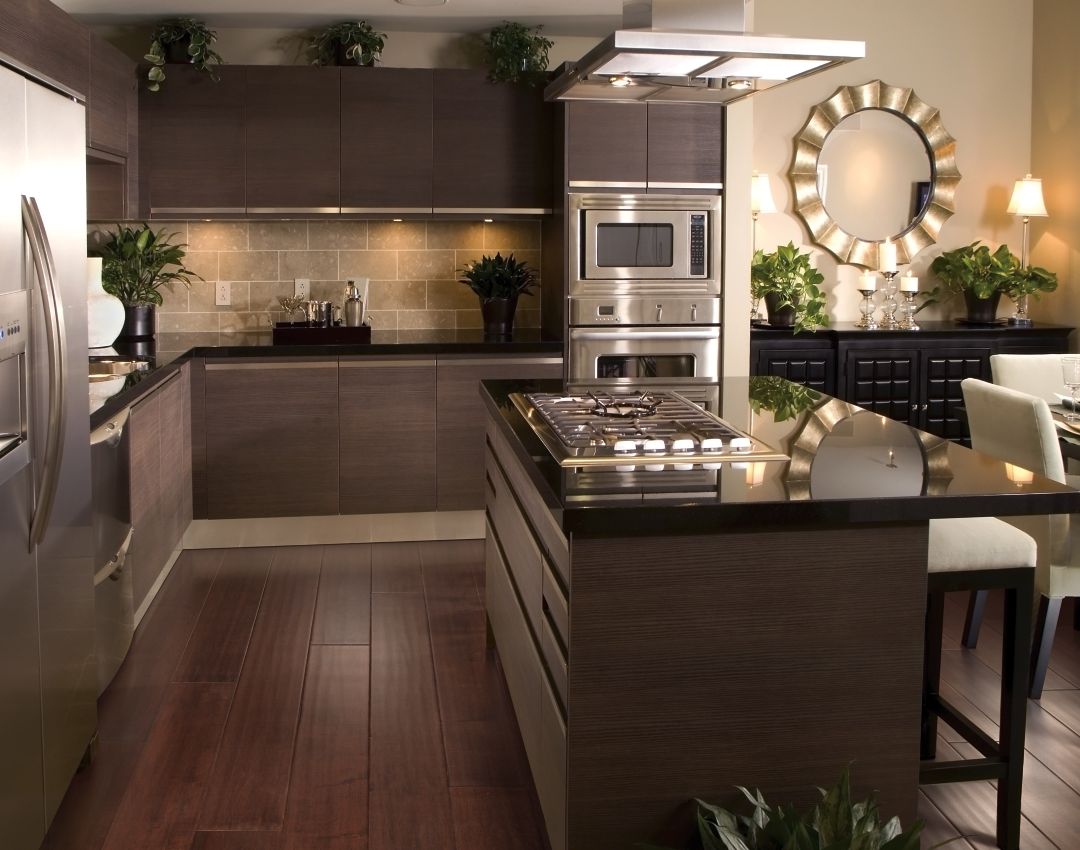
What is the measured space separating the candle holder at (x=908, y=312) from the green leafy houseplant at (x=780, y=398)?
100 inches

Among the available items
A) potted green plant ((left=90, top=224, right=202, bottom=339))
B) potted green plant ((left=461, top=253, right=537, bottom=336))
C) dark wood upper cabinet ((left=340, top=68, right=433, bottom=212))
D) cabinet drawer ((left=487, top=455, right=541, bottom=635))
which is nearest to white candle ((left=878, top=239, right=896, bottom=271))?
potted green plant ((left=461, top=253, right=537, bottom=336))

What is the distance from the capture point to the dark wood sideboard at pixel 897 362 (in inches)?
239

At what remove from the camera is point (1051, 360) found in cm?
453

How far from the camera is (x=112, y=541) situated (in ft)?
11.9

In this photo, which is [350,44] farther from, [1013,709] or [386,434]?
[1013,709]

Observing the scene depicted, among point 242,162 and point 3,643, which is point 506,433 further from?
point 242,162

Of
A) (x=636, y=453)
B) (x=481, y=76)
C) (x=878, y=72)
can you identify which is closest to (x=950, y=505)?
(x=636, y=453)

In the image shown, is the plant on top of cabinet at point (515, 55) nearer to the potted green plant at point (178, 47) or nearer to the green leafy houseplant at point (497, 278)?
the green leafy houseplant at point (497, 278)

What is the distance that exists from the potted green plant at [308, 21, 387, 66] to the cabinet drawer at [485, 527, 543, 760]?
2.55 metres

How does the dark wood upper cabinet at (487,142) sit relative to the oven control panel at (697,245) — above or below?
above

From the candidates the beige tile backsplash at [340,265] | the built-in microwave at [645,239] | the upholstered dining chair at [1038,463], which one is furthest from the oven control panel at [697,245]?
the upholstered dining chair at [1038,463]

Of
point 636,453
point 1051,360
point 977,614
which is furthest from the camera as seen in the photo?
point 1051,360

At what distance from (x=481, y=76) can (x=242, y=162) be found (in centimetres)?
112

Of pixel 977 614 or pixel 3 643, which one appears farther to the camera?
pixel 977 614
